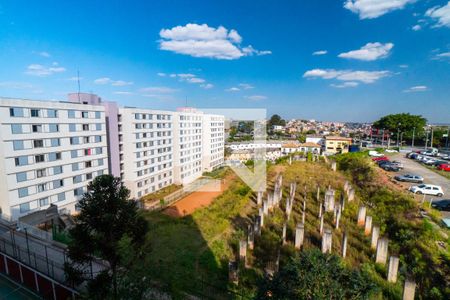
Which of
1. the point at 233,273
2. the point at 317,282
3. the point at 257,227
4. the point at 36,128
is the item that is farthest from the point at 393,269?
the point at 36,128

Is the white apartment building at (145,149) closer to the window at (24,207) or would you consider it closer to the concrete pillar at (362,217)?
the window at (24,207)

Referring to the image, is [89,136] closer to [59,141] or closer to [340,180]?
[59,141]

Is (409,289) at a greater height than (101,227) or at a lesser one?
lesser

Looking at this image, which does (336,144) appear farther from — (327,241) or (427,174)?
(327,241)

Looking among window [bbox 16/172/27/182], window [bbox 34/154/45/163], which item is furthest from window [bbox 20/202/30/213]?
window [bbox 34/154/45/163]

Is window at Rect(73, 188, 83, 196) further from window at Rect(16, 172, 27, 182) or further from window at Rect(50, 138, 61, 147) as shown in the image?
window at Rect(50, 138, 61, 147)

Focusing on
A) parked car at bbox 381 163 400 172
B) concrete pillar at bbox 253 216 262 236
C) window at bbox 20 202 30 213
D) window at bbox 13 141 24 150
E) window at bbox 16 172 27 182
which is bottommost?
window at bbox 20 202 30 213

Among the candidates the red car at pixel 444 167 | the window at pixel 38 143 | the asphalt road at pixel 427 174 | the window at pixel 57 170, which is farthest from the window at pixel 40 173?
the red car at pixel 444 167

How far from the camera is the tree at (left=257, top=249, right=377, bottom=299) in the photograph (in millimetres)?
3688

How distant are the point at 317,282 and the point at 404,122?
5386cm

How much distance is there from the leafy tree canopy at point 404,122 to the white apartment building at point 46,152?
51819mm

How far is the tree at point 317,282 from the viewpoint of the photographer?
369cm

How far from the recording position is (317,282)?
12.2 feet

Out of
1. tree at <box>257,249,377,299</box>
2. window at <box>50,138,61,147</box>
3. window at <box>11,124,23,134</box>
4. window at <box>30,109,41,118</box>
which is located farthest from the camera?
window at <box>50,138,61,147</box>
